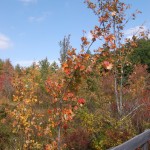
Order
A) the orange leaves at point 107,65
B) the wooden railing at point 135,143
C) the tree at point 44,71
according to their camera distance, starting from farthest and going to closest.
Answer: the tree at point 44,71 → the wooden railing at point 135,143 → the orange leaves at point 107,65

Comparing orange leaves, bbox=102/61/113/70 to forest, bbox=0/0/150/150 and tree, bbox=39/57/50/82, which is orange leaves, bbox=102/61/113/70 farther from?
tree, bbox=39/57/50/82

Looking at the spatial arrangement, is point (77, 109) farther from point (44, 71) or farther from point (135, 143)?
point (44, 71)

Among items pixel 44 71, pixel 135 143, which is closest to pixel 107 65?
pixel 135 143

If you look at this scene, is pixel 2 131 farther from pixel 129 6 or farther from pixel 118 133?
pixel 129 6

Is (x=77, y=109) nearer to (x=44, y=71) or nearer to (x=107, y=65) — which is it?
(x=107, y=65)

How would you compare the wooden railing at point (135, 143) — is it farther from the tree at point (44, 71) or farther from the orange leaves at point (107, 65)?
the tree at point (44, 71)

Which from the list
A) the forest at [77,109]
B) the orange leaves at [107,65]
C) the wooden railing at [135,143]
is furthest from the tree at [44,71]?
the orange leaves at [107,65]

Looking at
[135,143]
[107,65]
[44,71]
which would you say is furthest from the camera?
[44,71]

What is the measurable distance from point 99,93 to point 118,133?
8.21 metres

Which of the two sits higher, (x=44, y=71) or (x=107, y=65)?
(x=44, y=71)

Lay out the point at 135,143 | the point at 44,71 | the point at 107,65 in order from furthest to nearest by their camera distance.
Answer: the point at 44,71 < the point at 135,143 < the point at 107,65

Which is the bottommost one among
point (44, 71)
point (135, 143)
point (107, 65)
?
point (135, 143)

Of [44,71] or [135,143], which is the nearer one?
[135,143]

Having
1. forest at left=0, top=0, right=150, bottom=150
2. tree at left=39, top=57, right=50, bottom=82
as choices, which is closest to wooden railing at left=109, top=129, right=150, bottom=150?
forest at left=0, top=0, right=150, bottom=150
